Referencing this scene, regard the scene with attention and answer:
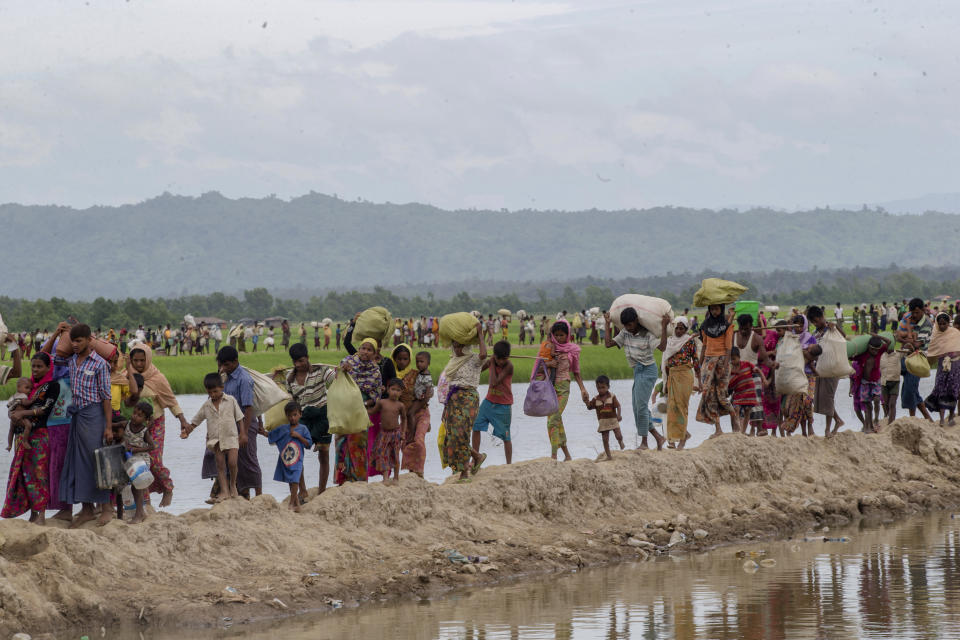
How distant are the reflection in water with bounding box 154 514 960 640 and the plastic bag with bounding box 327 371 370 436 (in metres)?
1.71

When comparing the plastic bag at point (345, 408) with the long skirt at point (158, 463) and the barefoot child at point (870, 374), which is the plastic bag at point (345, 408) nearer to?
A: the long skirt at point (158, 463)

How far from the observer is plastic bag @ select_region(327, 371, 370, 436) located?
36.1ft

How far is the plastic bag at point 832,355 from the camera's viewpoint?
1481cm

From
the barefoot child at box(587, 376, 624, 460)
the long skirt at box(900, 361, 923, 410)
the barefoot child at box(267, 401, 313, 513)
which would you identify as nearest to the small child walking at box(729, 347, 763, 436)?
the barefoot child at box(587, 376, 624, 460)

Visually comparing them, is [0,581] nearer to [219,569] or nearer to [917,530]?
[219,569]

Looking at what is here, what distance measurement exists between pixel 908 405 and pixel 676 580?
7.82 meters

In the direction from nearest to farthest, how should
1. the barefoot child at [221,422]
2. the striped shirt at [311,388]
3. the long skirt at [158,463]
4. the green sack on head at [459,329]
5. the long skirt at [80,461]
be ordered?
the long skirt at [80,461] < the barefoot child at [221,422] < the long skirt at [158,463] < the striped shirt at [311,388] < the green sack on head at [459,329]

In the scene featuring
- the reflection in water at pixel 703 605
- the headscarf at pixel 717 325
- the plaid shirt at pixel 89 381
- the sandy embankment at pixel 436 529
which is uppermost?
the headscarf at pixel 717 325

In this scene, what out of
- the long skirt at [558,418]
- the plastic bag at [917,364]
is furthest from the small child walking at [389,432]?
the plastic bag at [917,364]

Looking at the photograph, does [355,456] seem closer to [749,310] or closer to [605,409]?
[605,409]

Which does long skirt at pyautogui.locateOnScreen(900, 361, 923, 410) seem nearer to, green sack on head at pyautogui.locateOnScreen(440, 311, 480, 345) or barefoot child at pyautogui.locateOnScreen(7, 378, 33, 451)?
green sack on head at pyautogui.locateOnScreen(440, 311, 480, 345)

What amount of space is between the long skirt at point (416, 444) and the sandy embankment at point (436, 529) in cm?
38

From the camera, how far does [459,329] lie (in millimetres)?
11984

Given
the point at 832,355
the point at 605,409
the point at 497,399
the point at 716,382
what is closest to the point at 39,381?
the point at 497,399
